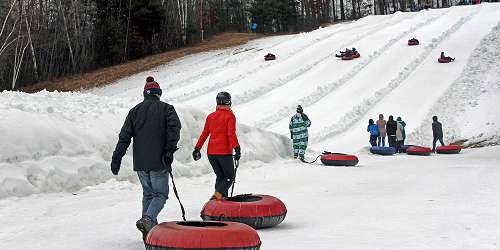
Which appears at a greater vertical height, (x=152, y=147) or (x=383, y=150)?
(x=152, y=147)

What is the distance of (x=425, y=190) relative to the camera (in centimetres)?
1049

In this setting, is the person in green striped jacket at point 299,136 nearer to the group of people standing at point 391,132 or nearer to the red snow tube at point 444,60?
the group of people standing at point 391,132

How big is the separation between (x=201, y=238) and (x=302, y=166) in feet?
→ 34.8

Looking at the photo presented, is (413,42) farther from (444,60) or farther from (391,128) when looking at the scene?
(391,128)

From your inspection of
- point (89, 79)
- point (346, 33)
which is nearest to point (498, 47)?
point (346, 33)

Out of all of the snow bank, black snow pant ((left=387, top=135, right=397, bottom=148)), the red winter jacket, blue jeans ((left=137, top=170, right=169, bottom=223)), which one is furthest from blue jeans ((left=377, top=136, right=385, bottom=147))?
blue jeans ((left=137, top=170, right=169, bottom=223))

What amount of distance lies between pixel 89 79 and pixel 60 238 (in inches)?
1421

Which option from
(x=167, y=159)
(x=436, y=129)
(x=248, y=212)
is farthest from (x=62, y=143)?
(x=436, y=129)

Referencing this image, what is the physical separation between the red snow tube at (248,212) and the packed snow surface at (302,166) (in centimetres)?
16

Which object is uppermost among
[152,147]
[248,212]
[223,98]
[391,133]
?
[223,98]

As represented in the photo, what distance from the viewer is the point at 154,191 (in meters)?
6.04

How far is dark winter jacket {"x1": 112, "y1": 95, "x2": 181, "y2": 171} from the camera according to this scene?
19.6 feet

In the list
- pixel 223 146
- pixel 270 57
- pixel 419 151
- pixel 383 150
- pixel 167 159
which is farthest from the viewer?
pixel 270 57

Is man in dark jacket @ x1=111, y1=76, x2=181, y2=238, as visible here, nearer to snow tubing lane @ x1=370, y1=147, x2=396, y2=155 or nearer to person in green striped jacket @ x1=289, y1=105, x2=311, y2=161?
person in green striped jacket @ x1=289, y1=105, x2=311, y2=161
